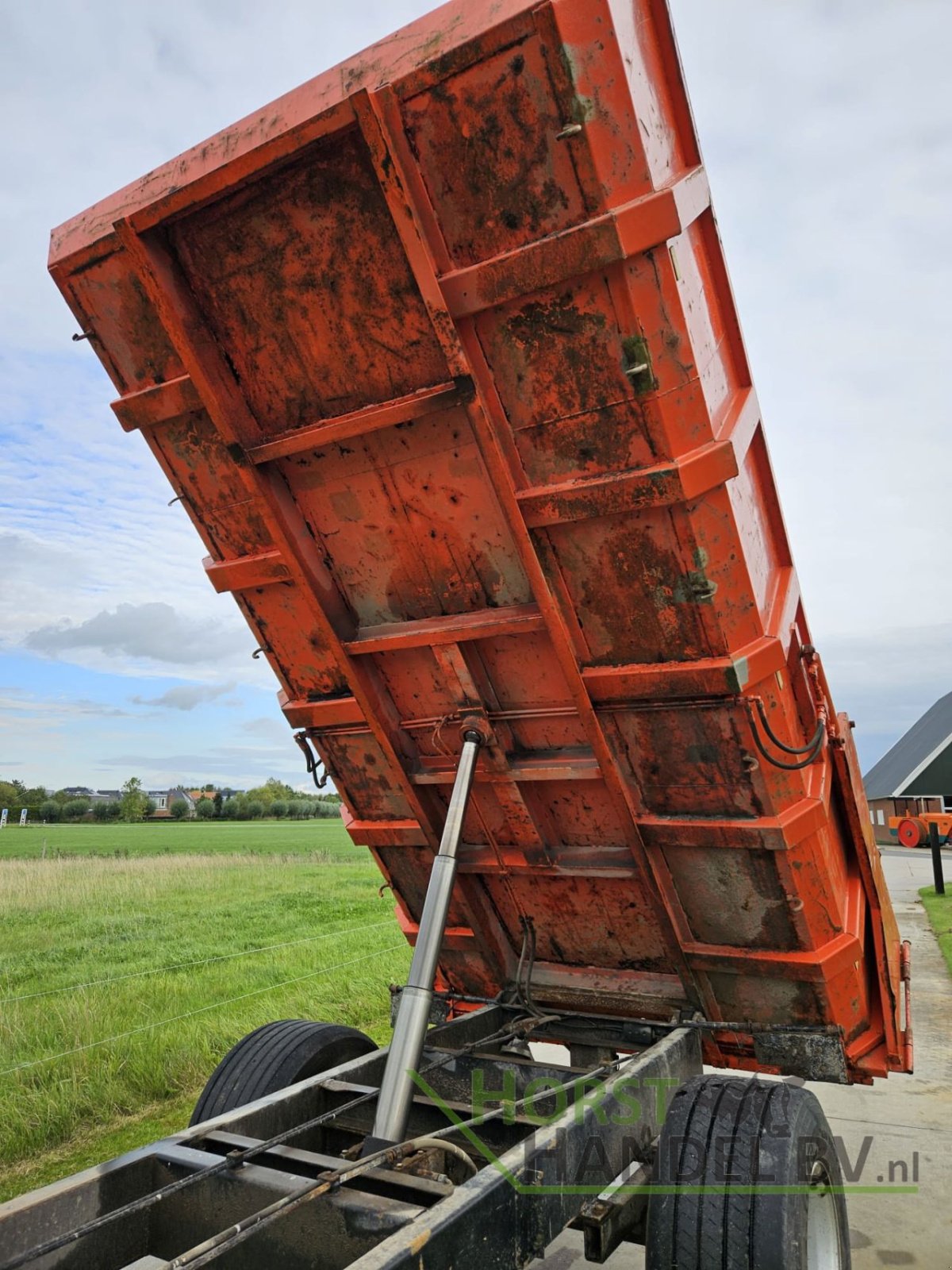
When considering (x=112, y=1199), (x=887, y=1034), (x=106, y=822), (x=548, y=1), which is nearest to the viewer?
(x=548, y=1)

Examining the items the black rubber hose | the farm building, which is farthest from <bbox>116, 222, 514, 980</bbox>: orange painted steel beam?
the farm building

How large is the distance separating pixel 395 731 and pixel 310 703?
45 cm

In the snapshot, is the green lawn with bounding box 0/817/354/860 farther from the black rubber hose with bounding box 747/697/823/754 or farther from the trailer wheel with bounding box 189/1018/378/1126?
the black rubber hose with bounding box 747/697/823/754

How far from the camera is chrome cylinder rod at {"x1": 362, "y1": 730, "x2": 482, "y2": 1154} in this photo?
10.3ft

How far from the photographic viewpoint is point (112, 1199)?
280 cm

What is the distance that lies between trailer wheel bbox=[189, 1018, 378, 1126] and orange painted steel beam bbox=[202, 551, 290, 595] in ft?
6.63

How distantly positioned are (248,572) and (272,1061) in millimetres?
2108

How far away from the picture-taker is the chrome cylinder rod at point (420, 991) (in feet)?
10.3

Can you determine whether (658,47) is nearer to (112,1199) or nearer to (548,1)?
(548,1)

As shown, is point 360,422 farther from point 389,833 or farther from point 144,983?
point 144,983

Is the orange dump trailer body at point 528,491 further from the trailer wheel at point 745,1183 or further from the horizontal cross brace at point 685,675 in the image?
the trailer wheel at point 745,1183

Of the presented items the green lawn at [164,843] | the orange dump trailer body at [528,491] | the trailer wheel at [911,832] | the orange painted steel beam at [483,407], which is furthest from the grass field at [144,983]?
the green lawn at [164,843]

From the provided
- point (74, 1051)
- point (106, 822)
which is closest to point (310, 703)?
point (74, 1051)

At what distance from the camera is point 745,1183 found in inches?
Answer: 113
